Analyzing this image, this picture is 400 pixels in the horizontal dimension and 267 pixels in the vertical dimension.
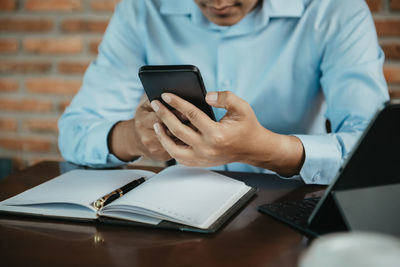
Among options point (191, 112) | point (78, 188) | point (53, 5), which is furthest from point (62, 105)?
point (191, 112)

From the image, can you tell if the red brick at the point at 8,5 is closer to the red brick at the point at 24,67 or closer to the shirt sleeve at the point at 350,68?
the red brick at the point at 24,67

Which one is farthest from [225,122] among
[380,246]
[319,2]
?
[319,2]

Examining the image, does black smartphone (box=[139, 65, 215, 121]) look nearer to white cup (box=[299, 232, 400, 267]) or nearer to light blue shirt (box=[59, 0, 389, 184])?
light blue shirt (box=[59, 0, 389, 184])

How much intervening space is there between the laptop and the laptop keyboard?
0.03 metres

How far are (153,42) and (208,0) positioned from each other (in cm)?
34

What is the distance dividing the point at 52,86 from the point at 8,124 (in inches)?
12.5

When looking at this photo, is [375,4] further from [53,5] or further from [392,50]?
[53,5]

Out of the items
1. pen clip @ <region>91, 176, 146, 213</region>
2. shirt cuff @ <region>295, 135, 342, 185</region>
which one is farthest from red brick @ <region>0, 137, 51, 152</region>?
shirt cuff @ <region>295, 135, 342, 185</region>

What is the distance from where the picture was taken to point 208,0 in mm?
985

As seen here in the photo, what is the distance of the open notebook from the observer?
63cm


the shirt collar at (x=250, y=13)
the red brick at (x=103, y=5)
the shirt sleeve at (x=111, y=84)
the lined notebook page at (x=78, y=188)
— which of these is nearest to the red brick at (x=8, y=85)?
the red brick at (x=103, y=5)

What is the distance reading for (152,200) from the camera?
655 millimetres

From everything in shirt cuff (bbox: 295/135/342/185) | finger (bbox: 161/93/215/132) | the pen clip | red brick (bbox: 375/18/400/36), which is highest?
finger (bbox: 161/93/215/132)

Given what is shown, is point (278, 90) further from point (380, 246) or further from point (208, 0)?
point (380, 246)
